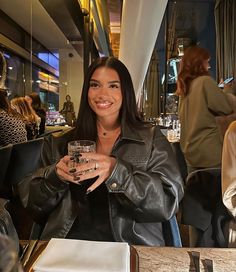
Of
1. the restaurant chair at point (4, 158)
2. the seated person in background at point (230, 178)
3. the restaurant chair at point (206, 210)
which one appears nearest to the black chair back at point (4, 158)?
the restaurant chair at point (4, 158)

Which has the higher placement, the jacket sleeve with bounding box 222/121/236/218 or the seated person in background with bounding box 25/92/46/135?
the seated person in background with bounding box 25/92/46/135

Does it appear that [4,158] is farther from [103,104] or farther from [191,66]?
[191,66]

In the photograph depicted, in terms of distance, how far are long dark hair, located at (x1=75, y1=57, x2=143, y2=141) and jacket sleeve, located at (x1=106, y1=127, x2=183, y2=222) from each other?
0.26 meters

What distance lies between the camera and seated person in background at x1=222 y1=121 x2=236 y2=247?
1.01 m

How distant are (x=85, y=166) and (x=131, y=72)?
5522mm

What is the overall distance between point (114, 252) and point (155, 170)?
18.8 inches

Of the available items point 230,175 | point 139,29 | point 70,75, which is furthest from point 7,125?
point 70,75

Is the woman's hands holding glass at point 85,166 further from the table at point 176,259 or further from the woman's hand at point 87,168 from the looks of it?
the table at point 176,259

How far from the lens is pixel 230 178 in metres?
1.01

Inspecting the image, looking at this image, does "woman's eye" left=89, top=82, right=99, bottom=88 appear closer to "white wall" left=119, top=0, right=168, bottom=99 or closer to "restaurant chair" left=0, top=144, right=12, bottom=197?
"restaurant chair" left=0, top=144, right=12, bottom=197

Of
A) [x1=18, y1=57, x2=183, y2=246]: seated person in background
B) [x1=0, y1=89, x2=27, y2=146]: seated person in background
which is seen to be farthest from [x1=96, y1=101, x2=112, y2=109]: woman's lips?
[x1=0, y1=89, x2=27, y2=146]: seated person in background

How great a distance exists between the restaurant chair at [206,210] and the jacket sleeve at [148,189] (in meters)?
0.08

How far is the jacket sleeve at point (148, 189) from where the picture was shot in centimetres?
99

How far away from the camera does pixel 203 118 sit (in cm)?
229
